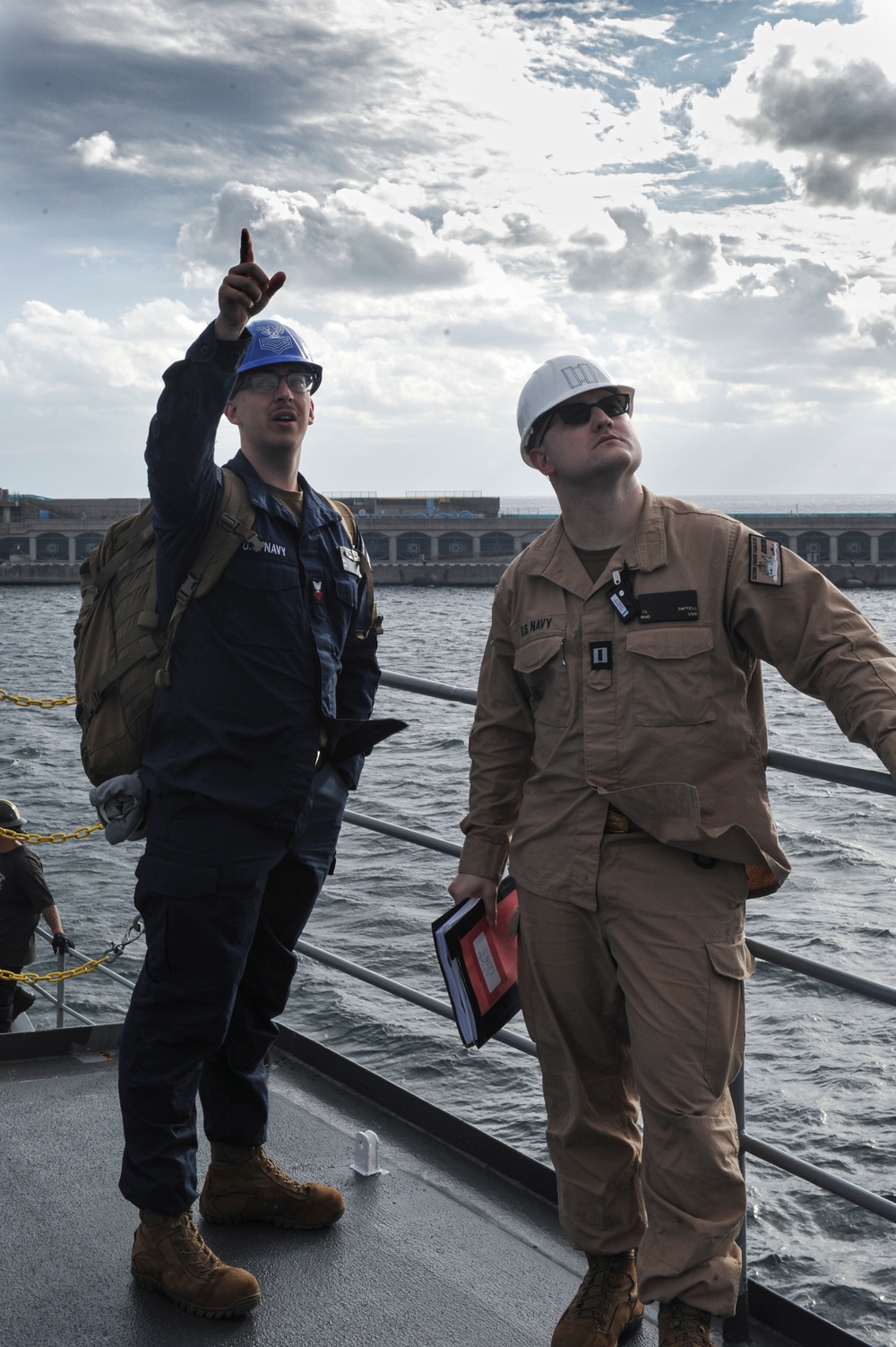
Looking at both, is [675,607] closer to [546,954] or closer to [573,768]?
[573,768]

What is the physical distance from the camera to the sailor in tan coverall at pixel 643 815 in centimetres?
230

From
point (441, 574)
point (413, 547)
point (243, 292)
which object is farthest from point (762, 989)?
point (413, 547)

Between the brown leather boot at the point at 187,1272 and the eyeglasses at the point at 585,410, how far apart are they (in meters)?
1.82

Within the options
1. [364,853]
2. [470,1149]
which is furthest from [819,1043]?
[470,1149]

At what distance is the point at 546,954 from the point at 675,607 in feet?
2.36

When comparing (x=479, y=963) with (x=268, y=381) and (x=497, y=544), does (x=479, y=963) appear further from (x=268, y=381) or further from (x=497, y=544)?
(x=497, y=544)

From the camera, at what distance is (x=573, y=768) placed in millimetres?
2480

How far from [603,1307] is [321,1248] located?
699mm

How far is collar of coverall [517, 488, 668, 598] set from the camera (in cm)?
246

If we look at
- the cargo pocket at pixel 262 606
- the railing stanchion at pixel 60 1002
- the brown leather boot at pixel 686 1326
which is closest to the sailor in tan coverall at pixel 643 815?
the brown leather boot at pixel 686 1326

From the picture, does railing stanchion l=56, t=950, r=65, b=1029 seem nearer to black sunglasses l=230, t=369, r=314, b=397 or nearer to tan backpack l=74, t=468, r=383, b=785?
tan backpack l=74, t=468, r=383, b=785

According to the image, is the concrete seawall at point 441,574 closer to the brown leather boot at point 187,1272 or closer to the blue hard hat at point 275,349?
the blue hard hat at point 275,349

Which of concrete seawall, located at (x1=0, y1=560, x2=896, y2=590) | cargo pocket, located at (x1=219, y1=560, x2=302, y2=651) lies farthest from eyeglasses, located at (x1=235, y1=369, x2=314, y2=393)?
concrete seawall, located at (x1=0, y1=560, x2=896, y2=590)

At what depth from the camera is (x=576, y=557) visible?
8.47 ft
